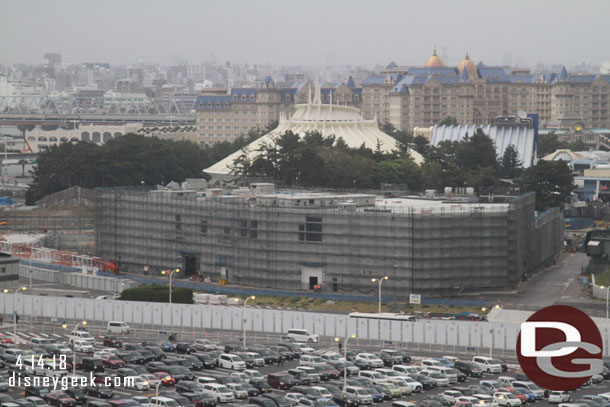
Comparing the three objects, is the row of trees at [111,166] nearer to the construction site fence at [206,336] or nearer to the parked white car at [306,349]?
the construction site fence at [206,336]

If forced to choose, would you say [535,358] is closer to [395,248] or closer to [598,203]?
[395,248]

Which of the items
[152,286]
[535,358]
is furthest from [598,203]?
[535,358]

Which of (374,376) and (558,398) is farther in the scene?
(374,376)

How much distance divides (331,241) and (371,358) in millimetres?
25840

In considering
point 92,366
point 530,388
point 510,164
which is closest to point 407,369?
point 530,388

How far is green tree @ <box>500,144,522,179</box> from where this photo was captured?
575 ft

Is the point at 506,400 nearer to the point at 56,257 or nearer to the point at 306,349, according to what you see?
the point at 306,349

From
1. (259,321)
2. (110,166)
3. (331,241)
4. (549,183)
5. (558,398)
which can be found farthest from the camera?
(110,166)

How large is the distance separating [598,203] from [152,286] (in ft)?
235

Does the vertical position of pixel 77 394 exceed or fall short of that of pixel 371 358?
it exceeds it

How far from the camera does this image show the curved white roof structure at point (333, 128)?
161m

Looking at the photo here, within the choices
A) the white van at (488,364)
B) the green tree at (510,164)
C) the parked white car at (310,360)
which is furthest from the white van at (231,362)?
the green tree at (510,164)

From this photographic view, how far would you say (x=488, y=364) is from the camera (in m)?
66.7

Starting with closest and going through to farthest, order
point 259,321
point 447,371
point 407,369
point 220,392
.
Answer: point 220,392 < point 447,371 < point 407,369 < point 259,321
